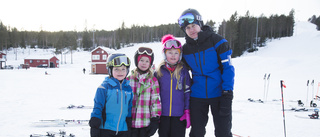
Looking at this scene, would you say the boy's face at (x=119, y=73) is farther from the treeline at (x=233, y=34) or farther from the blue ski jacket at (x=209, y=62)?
the treeline at (x=233, y=34)

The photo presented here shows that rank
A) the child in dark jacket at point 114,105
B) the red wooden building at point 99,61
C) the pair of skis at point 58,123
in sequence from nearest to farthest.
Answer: the child in dark jacket at point 114,105, the pair of skis at point 58,123, the red wooden building at point 99,61

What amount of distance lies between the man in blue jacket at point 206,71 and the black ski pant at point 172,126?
194mm

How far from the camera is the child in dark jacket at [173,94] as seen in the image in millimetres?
2734

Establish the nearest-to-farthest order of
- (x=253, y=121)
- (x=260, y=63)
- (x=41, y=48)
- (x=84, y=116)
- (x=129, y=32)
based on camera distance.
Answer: (x=253, y=121) < (x=84, y=116) < (x=260, y=63) < (x=41, y=48) < (x=129, y=32)

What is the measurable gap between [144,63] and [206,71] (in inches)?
37.2

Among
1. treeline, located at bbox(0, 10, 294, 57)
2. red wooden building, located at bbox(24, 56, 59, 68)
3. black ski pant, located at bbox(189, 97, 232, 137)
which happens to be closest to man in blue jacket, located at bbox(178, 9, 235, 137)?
black ski pant, located at bbox(189, 97, 232, 137)

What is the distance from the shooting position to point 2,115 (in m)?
6.11

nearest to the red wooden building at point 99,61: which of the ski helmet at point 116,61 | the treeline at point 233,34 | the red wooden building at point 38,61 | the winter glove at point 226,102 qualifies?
the red wooden building at point 38,61

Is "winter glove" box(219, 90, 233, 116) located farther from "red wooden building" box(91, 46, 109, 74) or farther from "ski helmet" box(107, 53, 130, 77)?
"red wooden building" box(91, 46, 109, 74)

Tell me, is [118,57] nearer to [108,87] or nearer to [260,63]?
[108,87]

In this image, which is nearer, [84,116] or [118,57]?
[118,57]

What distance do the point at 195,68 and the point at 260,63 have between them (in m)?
24.1

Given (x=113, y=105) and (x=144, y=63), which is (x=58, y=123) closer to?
(x=113, y=105)

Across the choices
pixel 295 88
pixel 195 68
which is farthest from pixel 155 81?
pixel 295 88
